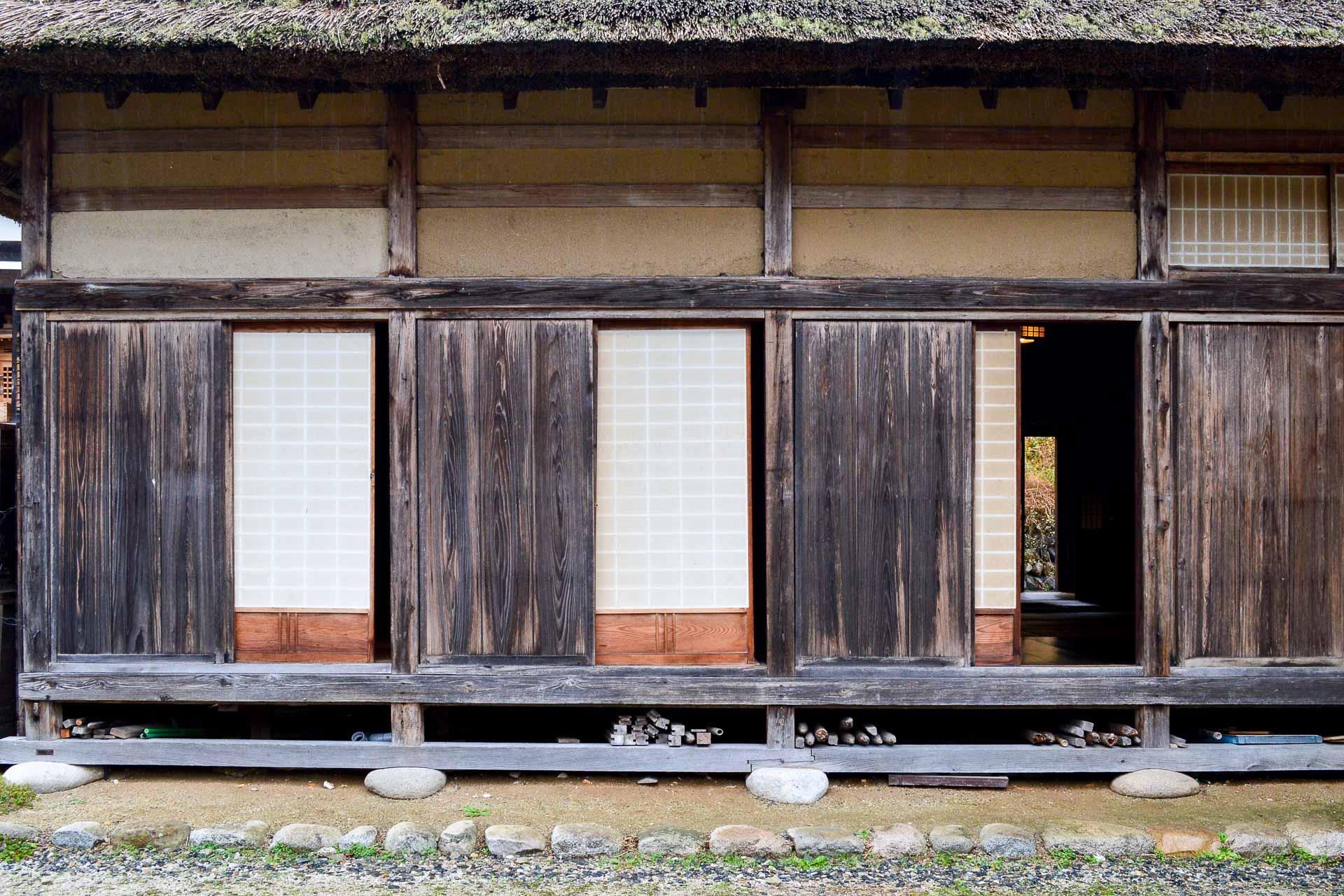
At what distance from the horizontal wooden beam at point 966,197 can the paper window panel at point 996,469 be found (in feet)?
2.73

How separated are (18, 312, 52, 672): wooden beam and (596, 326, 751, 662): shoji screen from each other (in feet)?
11.5

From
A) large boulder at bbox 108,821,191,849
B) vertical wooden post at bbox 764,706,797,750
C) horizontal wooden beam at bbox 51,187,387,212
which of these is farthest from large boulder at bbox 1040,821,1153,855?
horizontal wooden beam at bbox 51,187,387,212

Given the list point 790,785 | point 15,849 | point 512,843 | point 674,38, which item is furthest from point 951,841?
point 15,849

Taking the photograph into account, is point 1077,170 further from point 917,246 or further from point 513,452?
point 513,452

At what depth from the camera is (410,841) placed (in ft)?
15.2

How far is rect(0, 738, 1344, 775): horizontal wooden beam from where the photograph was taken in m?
5.39

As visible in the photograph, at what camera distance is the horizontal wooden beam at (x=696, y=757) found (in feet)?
17.7

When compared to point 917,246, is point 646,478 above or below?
below

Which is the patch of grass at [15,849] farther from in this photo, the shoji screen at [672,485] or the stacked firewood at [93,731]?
the shoji screen at [672,485]

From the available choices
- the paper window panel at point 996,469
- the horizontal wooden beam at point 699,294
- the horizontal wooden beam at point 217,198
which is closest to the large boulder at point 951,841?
the paper window panel at point 996,469

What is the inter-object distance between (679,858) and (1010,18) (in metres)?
4.95

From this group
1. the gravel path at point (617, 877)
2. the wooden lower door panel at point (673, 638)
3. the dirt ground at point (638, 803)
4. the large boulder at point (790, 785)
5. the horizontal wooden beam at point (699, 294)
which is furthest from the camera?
the wooden lower door panel at point (673, 638)

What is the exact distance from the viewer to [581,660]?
543 cm

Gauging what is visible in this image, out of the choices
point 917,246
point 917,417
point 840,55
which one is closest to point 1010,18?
point 840,55
